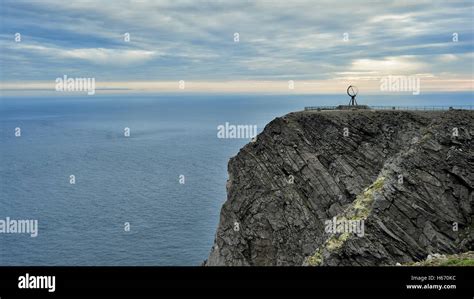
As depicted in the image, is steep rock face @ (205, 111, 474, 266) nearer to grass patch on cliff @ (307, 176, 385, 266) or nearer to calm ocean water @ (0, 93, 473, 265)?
grass patch on cliff @ (307, 176, 385, 266)

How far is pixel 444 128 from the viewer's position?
49.8 metres

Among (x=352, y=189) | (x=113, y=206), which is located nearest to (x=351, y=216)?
(x=352, y=189)

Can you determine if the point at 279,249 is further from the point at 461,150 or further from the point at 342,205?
the point at 461,150

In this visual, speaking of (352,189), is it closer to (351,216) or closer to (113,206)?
(351,216)

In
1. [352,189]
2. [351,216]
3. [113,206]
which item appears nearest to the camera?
[351,216]

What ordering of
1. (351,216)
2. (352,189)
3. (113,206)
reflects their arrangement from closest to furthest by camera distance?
(351,216), (352,189), (113,206)

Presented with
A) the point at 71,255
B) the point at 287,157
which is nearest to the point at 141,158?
the point at 71,255

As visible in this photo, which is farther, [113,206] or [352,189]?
[113,206]

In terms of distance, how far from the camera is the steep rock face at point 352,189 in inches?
1638

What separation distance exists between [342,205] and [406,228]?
13.3 metres

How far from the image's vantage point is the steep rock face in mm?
41594

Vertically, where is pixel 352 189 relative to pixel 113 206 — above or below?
above

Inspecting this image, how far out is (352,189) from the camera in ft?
182
